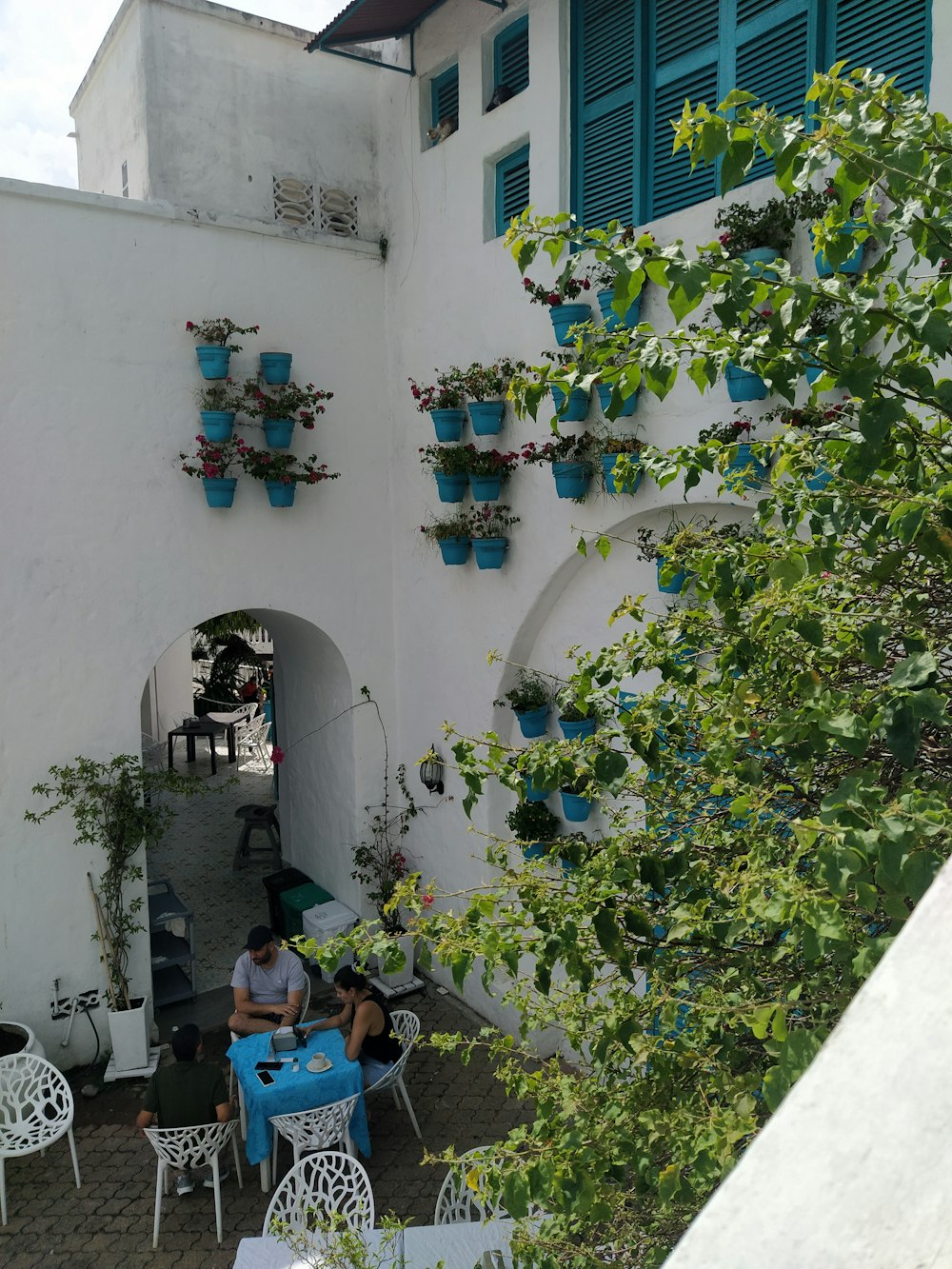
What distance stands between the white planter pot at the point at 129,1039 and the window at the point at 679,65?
6.68 m

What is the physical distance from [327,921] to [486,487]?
418 centimetres

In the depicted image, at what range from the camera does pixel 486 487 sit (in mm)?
7859

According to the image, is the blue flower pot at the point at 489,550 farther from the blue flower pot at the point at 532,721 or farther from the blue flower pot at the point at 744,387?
the blue flower pot at the point at 744,387

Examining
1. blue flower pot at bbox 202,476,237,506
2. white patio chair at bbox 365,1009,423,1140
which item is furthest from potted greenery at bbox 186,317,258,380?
white patio chair at bbox 365,1009,423,1140

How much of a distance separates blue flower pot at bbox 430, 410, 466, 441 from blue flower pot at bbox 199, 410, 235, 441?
1623 millimetres

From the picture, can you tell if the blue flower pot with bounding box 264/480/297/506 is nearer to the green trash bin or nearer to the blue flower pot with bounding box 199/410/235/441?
the blue flower pot with bounding box 199/410/235/441

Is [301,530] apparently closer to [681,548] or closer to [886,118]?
[681,548]

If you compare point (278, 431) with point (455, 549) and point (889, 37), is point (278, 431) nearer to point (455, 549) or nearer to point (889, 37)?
point (455, 549)

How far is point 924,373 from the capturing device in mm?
2154

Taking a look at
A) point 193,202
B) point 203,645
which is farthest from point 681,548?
point 203,645

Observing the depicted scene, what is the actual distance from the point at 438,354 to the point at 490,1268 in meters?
6.67

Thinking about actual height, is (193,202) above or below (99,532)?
above

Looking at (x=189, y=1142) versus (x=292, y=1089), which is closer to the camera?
(x=189, y=1142)

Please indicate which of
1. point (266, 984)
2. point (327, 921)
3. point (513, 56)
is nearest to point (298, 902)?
point (327, 921)
